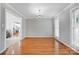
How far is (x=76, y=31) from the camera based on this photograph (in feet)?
17.9

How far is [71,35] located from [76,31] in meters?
0.40

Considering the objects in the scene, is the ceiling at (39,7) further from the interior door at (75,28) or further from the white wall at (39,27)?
the white wall at (39,27)

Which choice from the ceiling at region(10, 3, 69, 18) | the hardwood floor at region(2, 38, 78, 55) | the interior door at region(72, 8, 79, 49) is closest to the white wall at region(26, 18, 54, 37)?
the ceiling at region(10, 3, 69, 18)

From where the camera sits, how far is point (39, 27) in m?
12.5

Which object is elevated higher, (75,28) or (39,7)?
(39,7)

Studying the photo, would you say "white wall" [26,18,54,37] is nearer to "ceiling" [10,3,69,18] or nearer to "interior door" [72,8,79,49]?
"ceiling" [10,3,69,18]

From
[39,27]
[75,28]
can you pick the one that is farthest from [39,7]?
[39,27]

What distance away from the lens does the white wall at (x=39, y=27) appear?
40.3ft

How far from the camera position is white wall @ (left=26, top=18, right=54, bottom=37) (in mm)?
12273

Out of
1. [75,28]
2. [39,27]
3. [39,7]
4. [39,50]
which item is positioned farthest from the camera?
[39,27]

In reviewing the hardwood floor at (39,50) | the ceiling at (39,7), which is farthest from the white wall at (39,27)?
the hardwood floor at (39,50)

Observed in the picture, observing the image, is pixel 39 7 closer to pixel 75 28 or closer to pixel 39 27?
pixel 75 28
